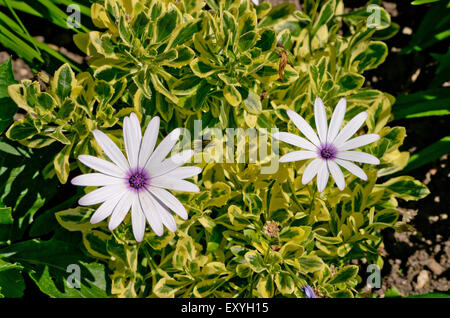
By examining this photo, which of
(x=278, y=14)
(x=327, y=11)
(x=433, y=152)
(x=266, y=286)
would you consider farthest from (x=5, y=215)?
(x=433, y=152)

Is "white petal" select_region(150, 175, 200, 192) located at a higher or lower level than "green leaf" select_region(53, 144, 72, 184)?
lower

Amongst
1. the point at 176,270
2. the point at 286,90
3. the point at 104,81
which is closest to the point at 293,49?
the point at 286,90

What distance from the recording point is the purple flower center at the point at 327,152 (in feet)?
4.56

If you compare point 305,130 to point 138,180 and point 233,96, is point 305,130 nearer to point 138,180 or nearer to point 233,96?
point 233,96

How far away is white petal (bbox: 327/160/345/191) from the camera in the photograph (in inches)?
51.3

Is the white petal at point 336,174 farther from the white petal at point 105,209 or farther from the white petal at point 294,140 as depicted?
the white petal at point 105,209

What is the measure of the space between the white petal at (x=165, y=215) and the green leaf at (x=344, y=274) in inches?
30.9

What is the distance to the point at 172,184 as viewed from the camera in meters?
1.25

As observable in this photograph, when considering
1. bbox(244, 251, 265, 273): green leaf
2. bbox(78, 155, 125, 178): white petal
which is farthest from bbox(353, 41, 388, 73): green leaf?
bbox(78, 155, 125, 178): white petal

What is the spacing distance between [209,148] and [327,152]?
1.45 feet

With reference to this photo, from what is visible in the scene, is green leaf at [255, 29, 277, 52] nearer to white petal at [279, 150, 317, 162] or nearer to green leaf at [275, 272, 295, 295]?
white petal at [279, 150, 317, 162]

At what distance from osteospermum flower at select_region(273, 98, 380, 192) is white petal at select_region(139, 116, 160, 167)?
381mm

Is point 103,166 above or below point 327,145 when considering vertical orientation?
below

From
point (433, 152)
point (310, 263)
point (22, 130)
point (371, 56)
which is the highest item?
point (371, 56)
